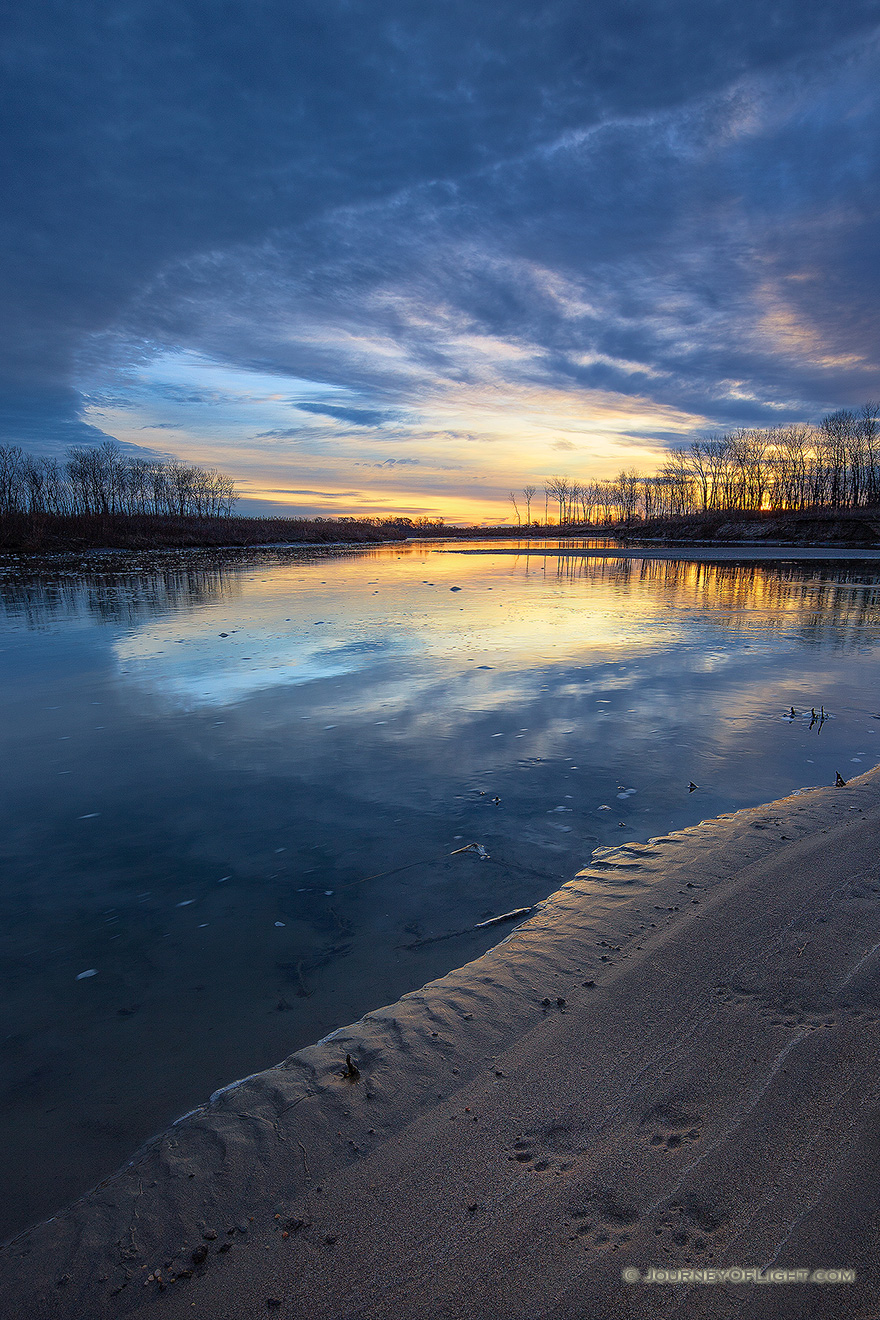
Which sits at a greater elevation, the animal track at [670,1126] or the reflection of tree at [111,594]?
the reflection of tree at [111,594]

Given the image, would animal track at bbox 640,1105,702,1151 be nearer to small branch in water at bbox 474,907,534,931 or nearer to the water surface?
the water surface

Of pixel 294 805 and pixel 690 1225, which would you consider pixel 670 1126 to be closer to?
pixel 690 1225

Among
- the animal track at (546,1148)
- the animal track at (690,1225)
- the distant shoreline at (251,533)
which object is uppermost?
the distant shoreline at (251,533)

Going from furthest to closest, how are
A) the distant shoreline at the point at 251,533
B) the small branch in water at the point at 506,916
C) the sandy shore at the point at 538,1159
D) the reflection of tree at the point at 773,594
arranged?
the distant shoreline at the point at 251,533 → the reflection of tree at the point at 773,594 → the small branch in water at the point at 506,916 → the sandy shore at the point at 538,1159

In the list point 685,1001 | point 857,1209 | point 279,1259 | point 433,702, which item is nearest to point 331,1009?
point 279,1259

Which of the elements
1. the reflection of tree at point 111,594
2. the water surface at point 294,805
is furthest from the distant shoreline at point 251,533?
the water surface at point 294,805

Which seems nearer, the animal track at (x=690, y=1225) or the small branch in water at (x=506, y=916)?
the animal track at (x=690, y=1225)

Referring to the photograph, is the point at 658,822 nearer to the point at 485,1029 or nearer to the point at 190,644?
the point at 485,1029

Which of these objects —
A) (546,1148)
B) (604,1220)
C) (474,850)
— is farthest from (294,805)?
(604,1220)

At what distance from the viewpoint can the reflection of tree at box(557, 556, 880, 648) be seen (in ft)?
41.7

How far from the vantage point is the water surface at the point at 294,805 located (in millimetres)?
2654

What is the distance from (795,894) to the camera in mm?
3338

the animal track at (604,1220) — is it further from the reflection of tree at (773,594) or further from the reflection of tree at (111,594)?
the reflection of tree at (111,594)

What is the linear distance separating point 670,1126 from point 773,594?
1982 cm
